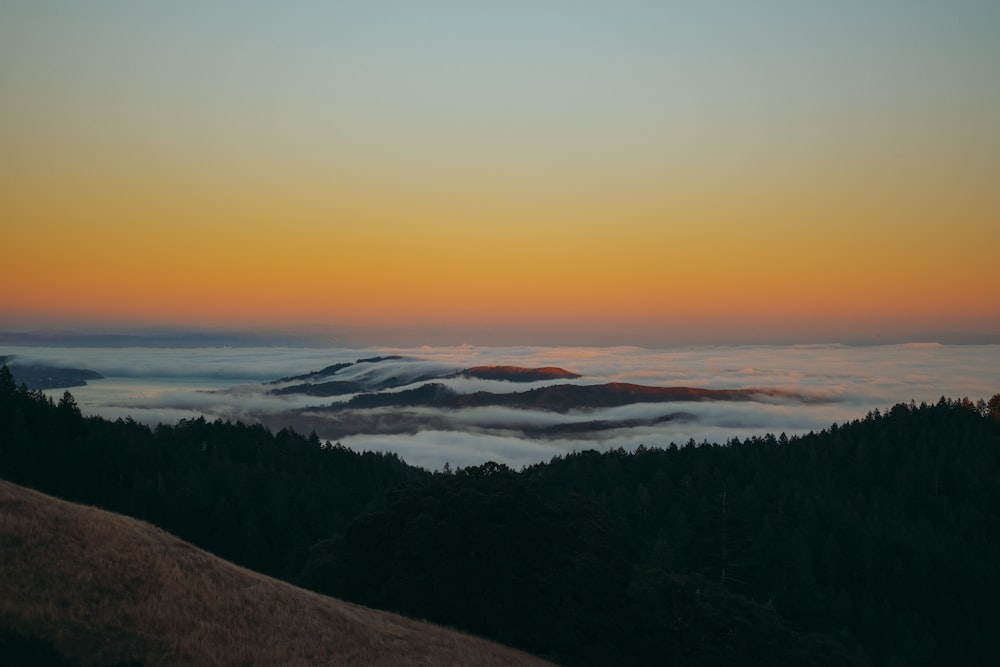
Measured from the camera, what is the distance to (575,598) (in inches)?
1956

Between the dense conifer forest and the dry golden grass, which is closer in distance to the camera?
the dry golden grass

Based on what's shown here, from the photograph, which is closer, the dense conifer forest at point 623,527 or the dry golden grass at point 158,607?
the dry golden grass at point 158,607

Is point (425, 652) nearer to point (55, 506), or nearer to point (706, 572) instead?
point (55, 506)

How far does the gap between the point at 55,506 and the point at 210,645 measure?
1218 cm

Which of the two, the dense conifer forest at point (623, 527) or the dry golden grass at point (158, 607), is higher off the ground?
the dry golden grass at point (158, 607)

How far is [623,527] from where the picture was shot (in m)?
87.7

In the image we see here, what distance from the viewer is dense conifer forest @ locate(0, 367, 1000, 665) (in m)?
49.8

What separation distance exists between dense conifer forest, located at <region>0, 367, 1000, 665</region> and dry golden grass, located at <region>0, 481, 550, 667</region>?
12.2m

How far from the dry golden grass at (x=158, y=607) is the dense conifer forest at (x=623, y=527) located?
12.2m

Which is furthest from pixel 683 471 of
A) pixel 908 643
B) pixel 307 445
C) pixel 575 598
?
pixel 575 598

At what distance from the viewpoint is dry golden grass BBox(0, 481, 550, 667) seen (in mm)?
24094

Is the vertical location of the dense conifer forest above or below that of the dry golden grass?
below

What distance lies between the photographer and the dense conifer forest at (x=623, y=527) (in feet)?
163

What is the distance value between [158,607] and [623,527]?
66337mm
